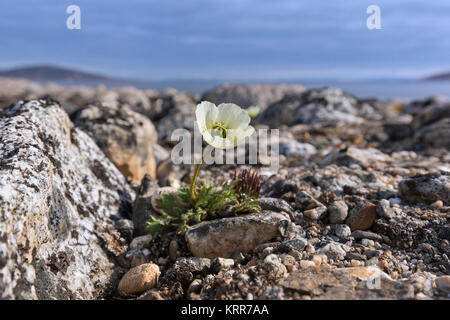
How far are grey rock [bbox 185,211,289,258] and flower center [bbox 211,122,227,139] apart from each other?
0.90 meters

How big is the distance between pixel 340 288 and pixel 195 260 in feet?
4.33

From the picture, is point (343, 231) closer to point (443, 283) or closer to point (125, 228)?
point (443, 283)

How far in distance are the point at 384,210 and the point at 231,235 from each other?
1.78 metres

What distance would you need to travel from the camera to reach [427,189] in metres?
4.41

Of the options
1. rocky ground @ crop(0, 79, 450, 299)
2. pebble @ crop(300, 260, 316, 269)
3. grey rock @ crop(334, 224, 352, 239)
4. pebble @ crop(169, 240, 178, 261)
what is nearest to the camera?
rocky ground @ crop(0, 79, 450, 299)

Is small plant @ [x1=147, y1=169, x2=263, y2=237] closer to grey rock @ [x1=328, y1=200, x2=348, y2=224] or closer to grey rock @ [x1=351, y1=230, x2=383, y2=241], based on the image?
grey rock @ [x1=328, y1=200, x2=348, y2=224]

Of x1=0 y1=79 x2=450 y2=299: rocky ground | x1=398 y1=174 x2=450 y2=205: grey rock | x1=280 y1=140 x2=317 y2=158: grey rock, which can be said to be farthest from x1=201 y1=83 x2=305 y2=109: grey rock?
x1=398 y1=174 x2=450 y2=205: grey rock

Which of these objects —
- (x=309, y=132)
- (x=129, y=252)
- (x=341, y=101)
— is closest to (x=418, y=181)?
(x=129, y=252)

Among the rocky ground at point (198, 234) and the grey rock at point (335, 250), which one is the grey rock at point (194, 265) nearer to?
the rocky ground at point (198, 234)

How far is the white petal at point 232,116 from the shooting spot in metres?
3.31

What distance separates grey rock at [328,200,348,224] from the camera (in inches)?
159

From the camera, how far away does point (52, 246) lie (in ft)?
10.4

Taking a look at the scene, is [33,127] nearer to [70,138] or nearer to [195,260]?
[70,138]

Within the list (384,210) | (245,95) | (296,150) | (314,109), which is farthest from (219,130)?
(245,95)
